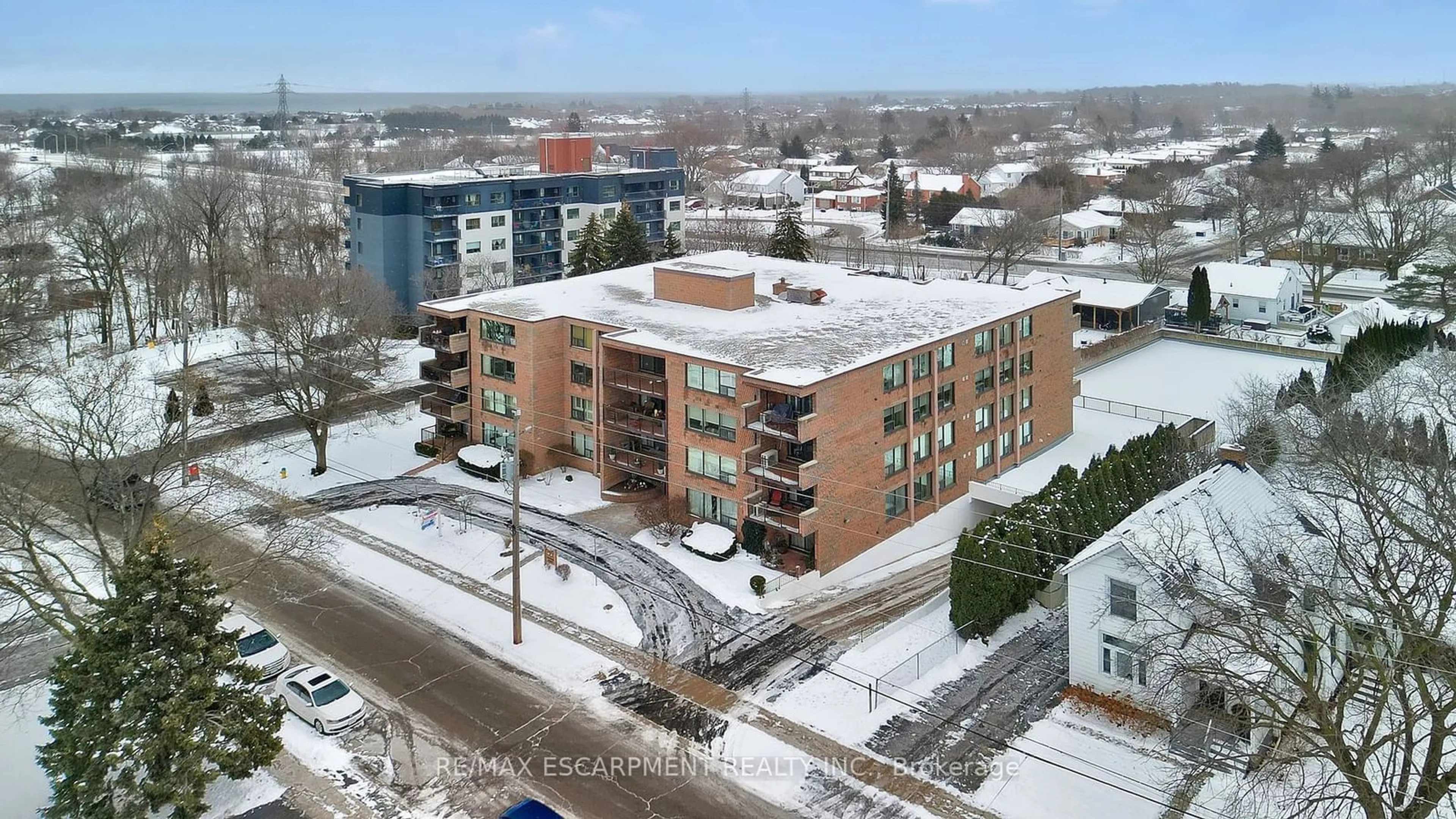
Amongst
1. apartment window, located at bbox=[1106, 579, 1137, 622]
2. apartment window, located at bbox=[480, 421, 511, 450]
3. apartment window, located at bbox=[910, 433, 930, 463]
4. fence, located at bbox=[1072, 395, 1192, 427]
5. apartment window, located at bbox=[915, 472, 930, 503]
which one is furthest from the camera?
fence, located at bbox=[1072, 395, 1192, 427]

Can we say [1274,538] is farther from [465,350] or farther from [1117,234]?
[1117,234]

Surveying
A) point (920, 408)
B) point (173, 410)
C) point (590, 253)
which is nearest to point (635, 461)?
point (920, 408)

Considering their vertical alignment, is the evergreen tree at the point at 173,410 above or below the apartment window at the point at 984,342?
below

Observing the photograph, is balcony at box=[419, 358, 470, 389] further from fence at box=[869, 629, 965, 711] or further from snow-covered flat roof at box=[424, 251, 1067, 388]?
fence at box=[869, 629, 965, 711]

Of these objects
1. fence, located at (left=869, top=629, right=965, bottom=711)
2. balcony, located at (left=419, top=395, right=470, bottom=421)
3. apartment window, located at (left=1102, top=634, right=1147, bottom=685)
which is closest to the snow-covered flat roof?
balcony, located at (left=419, top=395, right=470, bottom=421)

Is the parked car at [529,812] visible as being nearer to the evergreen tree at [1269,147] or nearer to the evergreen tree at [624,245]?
the evergreen tree at [624,245]

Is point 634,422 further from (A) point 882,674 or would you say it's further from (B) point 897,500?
(A) point 882,674

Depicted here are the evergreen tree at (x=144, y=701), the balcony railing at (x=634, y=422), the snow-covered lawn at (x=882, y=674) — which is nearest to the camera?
the evergreen tree at (x=144, y=701)

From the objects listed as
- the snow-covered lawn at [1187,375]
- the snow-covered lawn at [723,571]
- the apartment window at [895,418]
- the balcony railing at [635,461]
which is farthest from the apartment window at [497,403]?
the snow-covered lawn at [1187,375]
